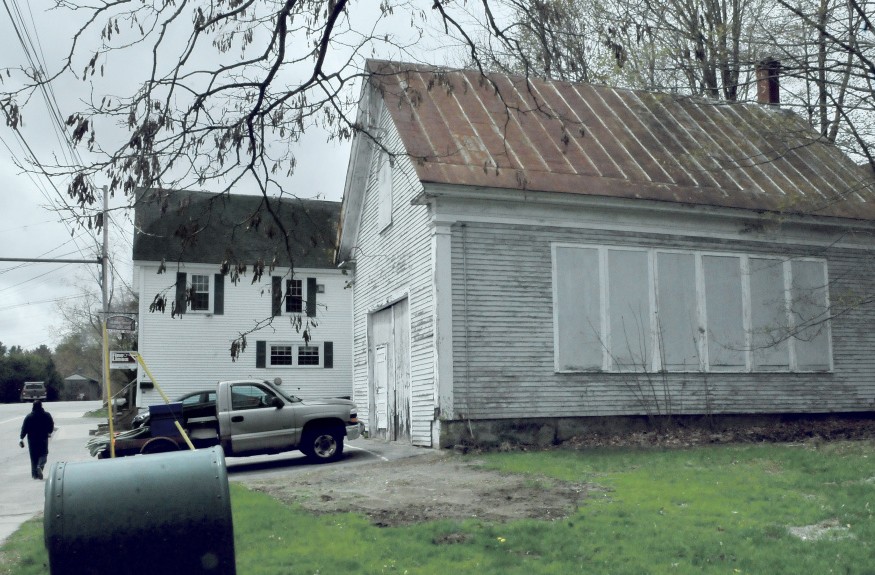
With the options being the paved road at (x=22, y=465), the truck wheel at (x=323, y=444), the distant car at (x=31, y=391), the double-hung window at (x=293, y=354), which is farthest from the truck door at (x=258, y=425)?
the distant car at (x=31, y=391)

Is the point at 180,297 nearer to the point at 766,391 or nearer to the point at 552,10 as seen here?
the point at 552,10

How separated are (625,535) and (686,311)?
372 inches

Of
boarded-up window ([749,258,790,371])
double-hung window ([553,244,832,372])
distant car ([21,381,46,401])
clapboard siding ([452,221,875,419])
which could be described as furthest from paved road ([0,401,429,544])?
distant car ([21,381,46,401])

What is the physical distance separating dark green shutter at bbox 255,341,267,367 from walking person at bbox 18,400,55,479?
17619mm

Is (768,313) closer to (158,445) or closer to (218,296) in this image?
(158,445)

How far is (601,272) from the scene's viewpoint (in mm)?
16328

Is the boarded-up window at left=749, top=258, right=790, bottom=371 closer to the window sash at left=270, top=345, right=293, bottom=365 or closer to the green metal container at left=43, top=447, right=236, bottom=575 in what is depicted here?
the green metal container at left=43, top=447, right=236, bottom=575

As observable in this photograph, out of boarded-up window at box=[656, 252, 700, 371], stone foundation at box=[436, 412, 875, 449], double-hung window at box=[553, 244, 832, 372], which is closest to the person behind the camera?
stone foundation at box=[436, 412, 875, 449]

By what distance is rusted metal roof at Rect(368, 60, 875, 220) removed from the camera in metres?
15.9

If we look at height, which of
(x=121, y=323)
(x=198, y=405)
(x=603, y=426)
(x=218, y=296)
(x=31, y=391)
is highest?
(x=218, y=296)

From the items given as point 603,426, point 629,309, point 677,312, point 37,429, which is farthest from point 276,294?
point 37,429

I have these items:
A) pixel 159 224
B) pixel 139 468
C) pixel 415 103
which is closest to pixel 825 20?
pixel 415 103

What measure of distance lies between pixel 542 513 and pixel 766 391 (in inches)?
375

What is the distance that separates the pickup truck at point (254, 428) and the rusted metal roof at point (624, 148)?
4597 millimetres
